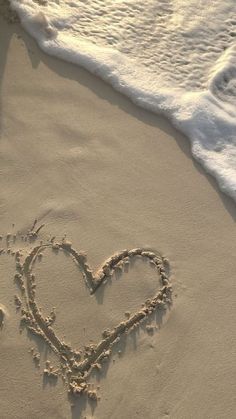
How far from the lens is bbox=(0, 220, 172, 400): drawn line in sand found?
280 cm

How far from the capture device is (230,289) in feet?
10.2

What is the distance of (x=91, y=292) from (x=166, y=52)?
2121 millimetres

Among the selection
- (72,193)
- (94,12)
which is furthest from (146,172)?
(94,12)

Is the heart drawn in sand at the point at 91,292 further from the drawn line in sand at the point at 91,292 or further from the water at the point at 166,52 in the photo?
the water at the point at 166,52

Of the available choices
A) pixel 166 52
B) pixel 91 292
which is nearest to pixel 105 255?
pixel 91 292

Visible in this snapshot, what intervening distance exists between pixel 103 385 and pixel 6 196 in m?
1.31

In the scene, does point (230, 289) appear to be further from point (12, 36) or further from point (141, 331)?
point (12, 36)

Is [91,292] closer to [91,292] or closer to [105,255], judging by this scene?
[91,292]

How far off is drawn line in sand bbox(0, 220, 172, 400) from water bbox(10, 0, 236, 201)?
0.89 metres

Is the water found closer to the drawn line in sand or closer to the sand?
the sand

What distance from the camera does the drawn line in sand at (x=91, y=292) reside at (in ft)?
9.18

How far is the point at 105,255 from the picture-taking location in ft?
10.3

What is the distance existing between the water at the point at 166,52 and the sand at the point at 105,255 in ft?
0.43

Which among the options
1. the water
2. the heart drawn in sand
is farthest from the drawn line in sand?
the water
